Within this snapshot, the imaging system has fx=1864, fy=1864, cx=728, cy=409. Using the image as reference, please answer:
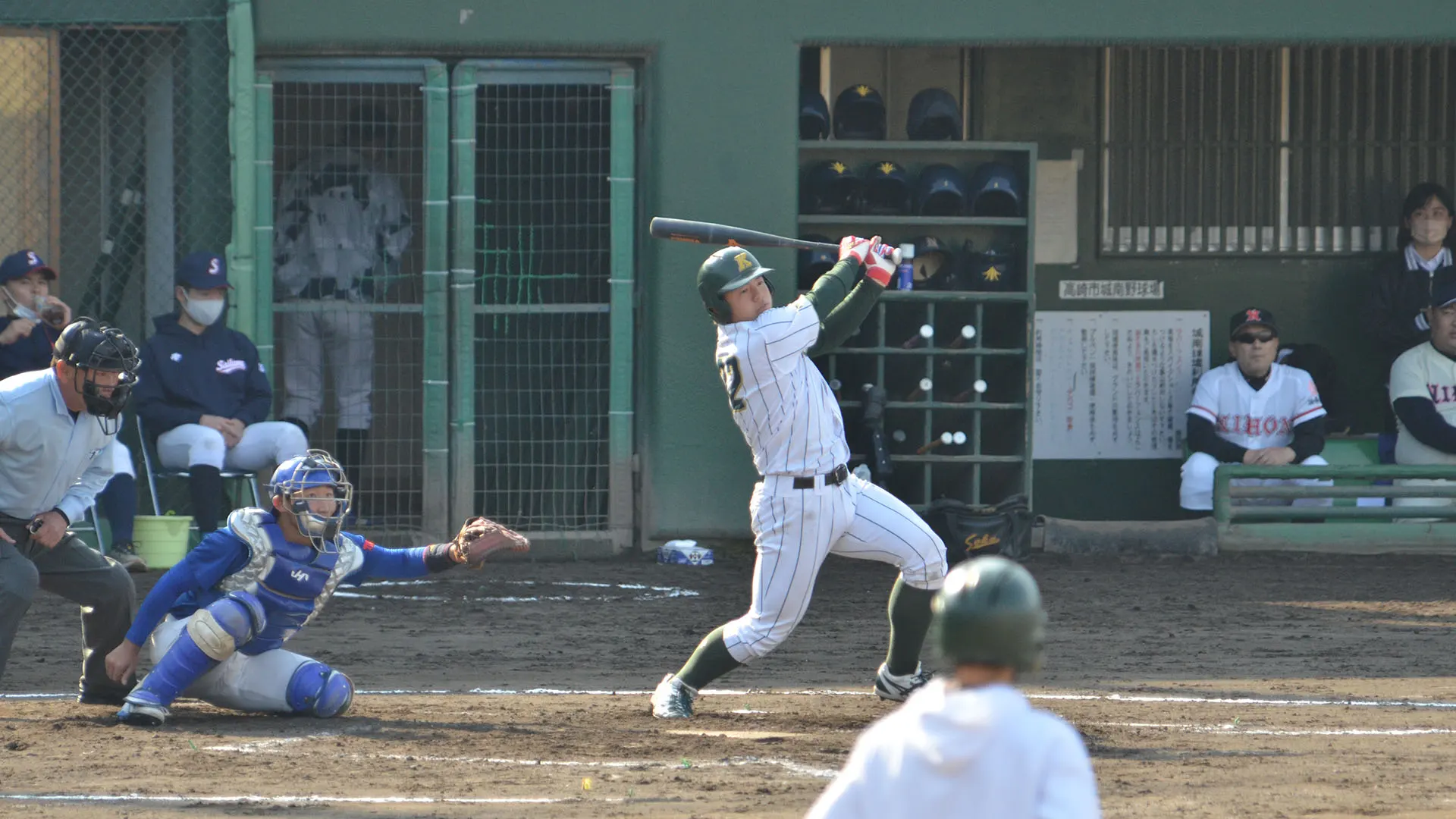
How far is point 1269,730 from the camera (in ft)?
19.6

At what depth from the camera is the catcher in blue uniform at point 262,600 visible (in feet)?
20.1

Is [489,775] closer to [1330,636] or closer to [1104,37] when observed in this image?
[1330,636]

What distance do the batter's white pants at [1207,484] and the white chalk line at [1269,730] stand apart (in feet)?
16.5

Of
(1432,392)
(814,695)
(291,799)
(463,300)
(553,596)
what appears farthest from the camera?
(1432,392)

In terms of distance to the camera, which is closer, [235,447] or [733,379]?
[733,379]

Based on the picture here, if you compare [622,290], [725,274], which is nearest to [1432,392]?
[622,290]

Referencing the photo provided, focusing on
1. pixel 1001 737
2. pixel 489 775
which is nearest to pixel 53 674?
pixel 489 775

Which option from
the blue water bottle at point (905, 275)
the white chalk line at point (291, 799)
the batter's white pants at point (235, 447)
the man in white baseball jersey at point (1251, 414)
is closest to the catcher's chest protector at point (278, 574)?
the white chalk line at point (291, 799)

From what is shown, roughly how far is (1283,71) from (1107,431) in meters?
2.60

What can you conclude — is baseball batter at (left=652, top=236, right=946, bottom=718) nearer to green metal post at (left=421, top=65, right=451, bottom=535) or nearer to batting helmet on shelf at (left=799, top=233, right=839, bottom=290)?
batting helmet on shelf at (left=799, top=233, right=839, bottom=290)

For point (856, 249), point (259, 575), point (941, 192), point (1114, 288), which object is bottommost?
point (259, 575)

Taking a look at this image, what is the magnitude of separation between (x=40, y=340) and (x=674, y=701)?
5110 millimetres

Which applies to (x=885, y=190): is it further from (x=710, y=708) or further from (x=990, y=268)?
(x=710, y=708)

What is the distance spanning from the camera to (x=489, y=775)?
17.5 ft
